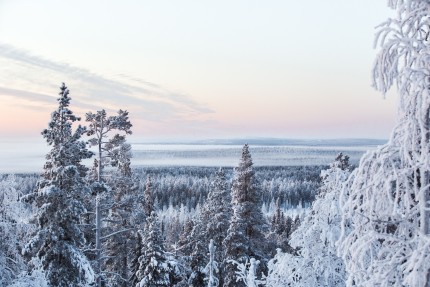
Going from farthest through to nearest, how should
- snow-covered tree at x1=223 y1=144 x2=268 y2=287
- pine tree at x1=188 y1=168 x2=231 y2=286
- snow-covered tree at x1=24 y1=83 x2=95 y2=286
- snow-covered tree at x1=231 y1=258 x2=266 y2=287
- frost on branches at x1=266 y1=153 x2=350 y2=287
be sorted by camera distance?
pine tree at x1=188 y1=168 x2=231 y2=286
snow-covered tree at x1=223 y1=144 x2=268 y2=287
snow-covered tree at x1=24 y1=83 x2=95 y2=286
snow-covered tree at x1=231 y1=258 x2=266 y2=287
frost on branches at x1=266 y1=153 x2=350 y2=287

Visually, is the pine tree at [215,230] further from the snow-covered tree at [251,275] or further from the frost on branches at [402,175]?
the frost on branches at [402,175]

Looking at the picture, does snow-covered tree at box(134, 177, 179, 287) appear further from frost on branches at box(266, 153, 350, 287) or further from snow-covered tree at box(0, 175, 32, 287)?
frost on branches at box(266, 153, 350, 287)

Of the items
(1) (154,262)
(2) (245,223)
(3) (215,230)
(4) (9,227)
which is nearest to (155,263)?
(1) (154,262)

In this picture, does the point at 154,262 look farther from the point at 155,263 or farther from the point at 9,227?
the point at 9,227

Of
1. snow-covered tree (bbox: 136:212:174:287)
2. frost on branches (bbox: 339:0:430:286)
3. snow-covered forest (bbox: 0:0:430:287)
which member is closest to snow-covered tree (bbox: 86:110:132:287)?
snow-covered forest (bbox: 0:0:430:287)

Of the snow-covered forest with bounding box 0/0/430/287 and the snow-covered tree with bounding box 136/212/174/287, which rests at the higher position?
the snow-covered forest with bounding box 0/0/430/287

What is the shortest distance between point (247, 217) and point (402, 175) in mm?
22420

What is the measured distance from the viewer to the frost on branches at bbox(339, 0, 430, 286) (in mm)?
5025

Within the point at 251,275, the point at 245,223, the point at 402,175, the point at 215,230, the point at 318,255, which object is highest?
the point at 402,175

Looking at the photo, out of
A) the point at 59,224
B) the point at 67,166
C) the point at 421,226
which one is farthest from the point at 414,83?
the point at 59,224

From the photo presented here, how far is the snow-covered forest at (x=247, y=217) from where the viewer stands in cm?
519

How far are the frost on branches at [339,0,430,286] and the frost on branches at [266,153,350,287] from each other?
5516mm

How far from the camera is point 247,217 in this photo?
27.2m

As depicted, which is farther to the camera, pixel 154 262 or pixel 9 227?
pixel 154 262
